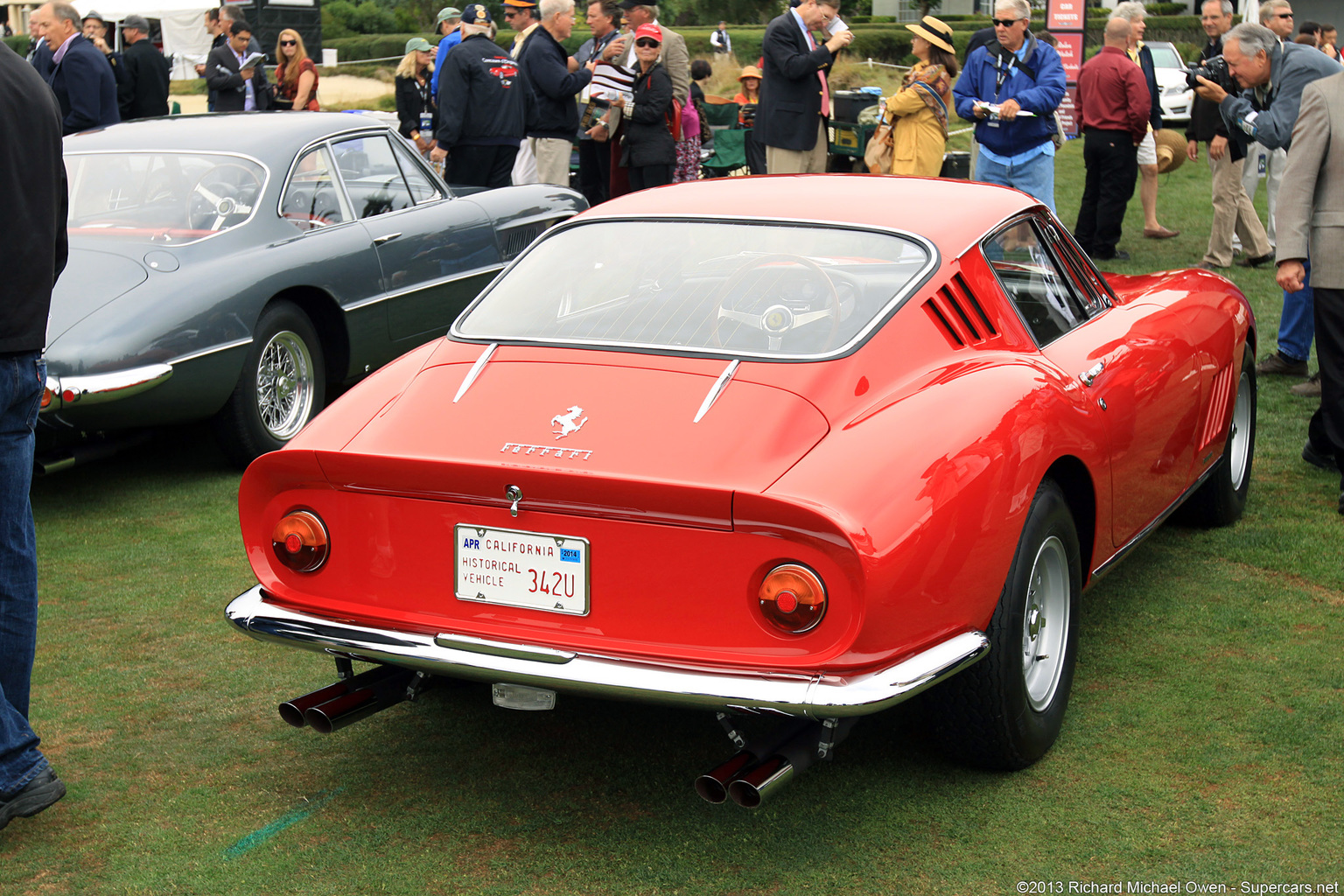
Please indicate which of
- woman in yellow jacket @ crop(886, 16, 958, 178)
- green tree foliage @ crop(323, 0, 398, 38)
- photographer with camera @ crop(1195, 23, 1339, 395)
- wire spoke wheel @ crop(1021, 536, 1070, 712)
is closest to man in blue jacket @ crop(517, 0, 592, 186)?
woman in yellow jacket @ crop(886, 16, 958, 178)

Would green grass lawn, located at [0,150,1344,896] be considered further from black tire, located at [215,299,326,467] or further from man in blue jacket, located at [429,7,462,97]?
man in blue jacket, located at [429,7,462,97]

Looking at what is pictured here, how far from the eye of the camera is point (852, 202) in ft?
12.6

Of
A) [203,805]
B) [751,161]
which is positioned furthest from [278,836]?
[751,161]

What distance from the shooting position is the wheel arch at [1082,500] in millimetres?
3471

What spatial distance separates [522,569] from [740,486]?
1.79 ft

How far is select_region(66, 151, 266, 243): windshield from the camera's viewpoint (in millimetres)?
6176

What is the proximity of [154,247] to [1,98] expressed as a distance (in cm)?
303

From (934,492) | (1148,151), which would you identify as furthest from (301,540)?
(1148,151)

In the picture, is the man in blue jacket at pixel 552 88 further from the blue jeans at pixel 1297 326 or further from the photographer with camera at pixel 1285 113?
the blue jeans at pixel 1297 326

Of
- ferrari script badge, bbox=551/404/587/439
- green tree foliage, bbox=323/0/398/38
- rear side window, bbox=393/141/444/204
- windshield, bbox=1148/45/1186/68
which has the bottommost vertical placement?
ferrari script badge, bbox=551/404/587/439

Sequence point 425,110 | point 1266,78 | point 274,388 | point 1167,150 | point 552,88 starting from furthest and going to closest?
point 425,110 → point 1167,150 → point 552,88 → point 1266,78 → point 274,388

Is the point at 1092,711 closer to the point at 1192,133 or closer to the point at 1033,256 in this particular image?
the point at 1033,256

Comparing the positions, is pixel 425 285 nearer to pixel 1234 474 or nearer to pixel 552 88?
pixel 552 88

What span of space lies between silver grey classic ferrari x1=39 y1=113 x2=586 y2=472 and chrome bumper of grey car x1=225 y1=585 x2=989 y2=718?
2.89 meters
